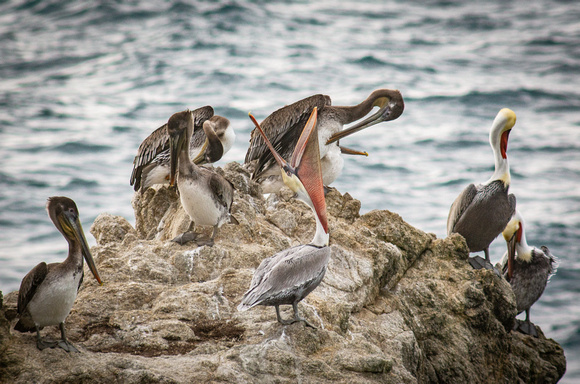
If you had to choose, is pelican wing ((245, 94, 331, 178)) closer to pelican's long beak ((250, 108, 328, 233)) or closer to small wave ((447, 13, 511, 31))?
pelican's long beak ((250, 108, 328, 233))

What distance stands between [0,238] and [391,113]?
10839 mm

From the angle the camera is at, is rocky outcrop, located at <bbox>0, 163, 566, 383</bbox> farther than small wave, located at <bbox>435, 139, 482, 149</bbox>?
No

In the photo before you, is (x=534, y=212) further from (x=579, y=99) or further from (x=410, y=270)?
(x=410, y=270)

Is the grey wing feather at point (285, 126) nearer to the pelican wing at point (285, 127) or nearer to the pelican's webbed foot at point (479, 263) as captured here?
the pelican wing at point (285, 127)

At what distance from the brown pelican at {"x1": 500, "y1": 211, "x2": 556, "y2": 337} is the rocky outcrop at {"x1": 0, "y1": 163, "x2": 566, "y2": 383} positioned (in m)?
0.99

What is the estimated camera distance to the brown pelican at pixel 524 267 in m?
7.98

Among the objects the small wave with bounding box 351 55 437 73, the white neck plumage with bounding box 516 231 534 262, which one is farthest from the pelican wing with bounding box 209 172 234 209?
the small wave with bounding box 351 55 437 73

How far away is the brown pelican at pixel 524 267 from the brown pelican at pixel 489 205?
10.3 inches

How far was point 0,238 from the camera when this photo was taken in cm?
1542

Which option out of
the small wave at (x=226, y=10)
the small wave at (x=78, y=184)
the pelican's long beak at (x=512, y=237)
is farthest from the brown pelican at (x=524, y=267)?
the small wave at (x=226, y=10)

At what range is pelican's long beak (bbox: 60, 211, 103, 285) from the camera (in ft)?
16.6

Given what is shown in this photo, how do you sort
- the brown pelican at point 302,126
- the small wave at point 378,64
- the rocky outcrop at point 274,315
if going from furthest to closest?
the small wave at point 378,64 → the brown pelican at point 302,126 → the rocky outcrop at point 274,315

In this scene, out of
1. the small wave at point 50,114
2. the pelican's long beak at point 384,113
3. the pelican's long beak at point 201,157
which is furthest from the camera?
the small wave at point 50,114

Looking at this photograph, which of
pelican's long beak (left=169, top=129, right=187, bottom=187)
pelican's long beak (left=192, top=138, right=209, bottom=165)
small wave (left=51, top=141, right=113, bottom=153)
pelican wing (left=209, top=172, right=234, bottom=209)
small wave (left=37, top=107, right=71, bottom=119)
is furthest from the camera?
small wave (left=37, top=107, right=71, bottom=119)
